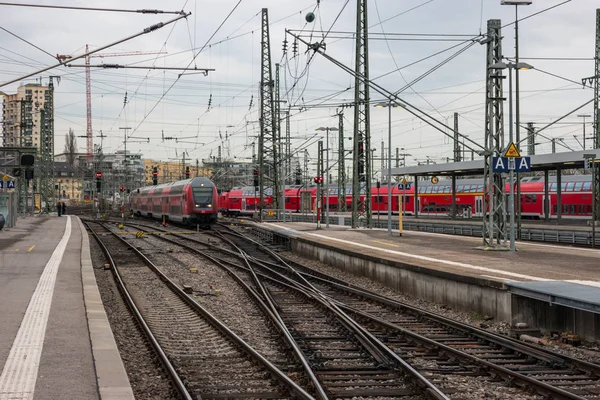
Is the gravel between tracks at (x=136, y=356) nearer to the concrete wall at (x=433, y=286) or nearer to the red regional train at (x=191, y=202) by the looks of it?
the concrete wall at (x=433, y=286)

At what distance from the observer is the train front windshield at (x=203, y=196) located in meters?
48.2

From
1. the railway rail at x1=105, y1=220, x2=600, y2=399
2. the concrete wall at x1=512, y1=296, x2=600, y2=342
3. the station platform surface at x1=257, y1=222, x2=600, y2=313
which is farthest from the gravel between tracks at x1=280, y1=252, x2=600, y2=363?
the railway rail at x1=105, y1=220, x2=600, y2=399

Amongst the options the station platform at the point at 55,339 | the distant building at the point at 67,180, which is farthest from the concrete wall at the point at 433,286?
the distant building at the point at 67,180

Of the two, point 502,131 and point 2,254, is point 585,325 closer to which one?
point 502,131

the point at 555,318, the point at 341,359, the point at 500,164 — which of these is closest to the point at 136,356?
the point at 341,359

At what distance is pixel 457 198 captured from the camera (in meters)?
59.7

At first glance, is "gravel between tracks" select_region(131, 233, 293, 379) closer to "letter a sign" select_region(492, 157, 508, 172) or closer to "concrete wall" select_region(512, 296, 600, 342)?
"concrete wall" select_region(512, 296, 600, 342)

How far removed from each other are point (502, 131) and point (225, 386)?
52.4 feet

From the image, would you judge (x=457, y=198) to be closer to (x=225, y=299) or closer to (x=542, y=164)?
(x=542, y=164)

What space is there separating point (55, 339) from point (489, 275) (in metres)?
9.41

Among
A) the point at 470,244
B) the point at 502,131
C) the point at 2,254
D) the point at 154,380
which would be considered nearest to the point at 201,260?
the point at 2,254

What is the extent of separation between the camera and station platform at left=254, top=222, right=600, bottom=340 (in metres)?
12.6

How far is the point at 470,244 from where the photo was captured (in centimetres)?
2647

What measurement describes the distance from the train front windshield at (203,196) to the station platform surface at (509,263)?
19.0 metres
